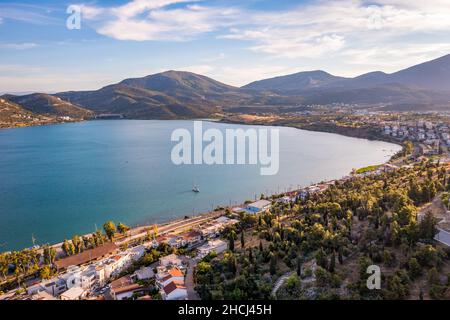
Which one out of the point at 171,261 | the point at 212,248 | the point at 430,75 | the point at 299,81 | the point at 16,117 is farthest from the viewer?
the point at 299,81

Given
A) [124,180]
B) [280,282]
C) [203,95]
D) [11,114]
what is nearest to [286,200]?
[280,282]

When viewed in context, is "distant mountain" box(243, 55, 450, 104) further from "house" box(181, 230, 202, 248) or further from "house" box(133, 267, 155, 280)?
"house" box(133, 267, 155, 280)

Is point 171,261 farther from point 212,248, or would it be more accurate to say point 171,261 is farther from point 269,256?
point 269,256

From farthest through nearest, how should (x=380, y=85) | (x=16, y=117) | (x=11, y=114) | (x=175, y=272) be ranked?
1. (x=380, y=85)
2. (x=11, y=114)
3. (x=16, y=117)
4. (x=175, y=272)

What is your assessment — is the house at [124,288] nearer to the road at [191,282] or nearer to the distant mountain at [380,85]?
the road at [191,282]

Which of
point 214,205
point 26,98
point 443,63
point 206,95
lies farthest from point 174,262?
point 443,63

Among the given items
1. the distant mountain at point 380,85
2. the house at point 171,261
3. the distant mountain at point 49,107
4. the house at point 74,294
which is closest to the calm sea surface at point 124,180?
the house at point 171,261
